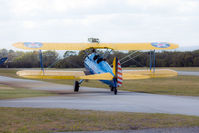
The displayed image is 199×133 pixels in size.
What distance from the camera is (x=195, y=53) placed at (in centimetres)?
5809

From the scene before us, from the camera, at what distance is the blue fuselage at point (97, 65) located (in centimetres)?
1920

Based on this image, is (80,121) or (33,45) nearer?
(80,121)

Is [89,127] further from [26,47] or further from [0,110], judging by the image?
[26,47]

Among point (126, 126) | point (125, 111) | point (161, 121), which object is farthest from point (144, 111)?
point (126, 126)

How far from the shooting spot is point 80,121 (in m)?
10.2

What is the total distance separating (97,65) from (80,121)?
34.3 feet

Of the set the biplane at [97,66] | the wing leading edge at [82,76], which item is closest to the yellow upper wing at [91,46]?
the biplane at [97,66]

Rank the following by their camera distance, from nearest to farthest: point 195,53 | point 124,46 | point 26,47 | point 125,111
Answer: point 125,111, point 26,47, point 124,46, point 195,53

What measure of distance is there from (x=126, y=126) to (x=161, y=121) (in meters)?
1.23

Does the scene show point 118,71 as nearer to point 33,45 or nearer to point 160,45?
point 160,45

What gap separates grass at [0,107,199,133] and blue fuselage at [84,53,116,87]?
734cm

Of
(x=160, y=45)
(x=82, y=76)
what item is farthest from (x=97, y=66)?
(x=160, y=45)

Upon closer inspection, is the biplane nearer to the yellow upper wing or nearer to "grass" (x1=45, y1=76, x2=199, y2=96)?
the yellow upper wing

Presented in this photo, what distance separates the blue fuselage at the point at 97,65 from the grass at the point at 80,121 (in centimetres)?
734
